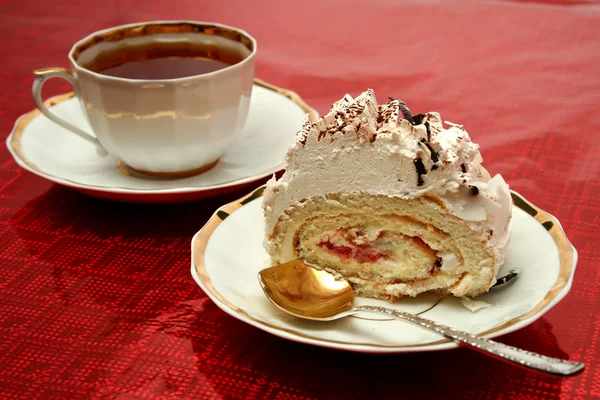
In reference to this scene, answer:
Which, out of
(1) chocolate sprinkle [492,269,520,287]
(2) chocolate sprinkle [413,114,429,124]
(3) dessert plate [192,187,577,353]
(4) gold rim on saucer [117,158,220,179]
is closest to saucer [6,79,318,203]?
(4) gold rim on saucer [117,158,220,179]

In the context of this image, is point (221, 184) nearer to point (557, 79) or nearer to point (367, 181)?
point (367, 181)

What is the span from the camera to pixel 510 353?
0.76 meters

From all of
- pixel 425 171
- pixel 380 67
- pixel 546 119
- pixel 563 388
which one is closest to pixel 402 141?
pixel 425 171

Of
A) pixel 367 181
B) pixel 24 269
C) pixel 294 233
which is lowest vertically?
pixel 24 269

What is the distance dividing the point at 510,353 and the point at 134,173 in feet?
2.61

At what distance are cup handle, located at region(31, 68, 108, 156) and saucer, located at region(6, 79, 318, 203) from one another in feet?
0.11

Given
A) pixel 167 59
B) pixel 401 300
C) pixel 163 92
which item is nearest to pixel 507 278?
pixel 401 300

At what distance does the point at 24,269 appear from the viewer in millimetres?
1124

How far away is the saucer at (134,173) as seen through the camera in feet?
3.96

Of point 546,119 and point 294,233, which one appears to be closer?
point 294,233

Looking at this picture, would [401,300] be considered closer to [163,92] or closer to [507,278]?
[507,278]

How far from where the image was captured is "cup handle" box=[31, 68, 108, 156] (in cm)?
131

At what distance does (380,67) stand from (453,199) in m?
0.92

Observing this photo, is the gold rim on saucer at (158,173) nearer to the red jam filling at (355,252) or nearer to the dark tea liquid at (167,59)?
the dark tea liquid at (167,59)
